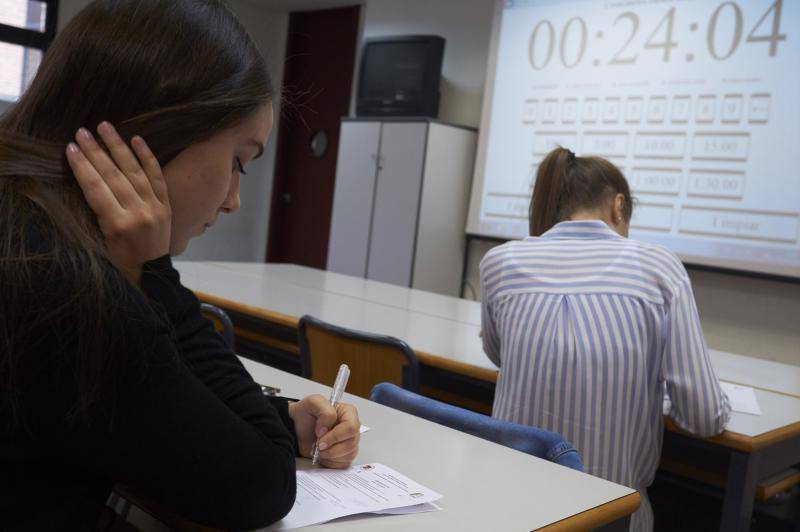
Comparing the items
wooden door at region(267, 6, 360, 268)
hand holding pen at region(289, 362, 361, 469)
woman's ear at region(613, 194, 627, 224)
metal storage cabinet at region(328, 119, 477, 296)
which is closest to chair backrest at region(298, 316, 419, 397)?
woman's ear at region(613, 194, 627, 224)

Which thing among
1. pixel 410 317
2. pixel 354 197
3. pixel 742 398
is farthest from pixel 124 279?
pixel 354 197

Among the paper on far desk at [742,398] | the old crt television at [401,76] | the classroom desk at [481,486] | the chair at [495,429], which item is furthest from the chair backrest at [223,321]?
the old crt television at [401,76]

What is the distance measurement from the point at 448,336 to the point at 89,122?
184 cm

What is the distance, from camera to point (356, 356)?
2156mm

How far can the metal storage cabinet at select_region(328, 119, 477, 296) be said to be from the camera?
5.24 meters

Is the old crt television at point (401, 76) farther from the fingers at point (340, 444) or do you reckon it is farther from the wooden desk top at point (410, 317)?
the fingers at point (340, 444)

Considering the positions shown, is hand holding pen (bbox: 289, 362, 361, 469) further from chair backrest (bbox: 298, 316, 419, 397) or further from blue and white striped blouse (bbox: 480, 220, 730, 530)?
chair backrest (bbox: 298, 316, 419, 397)

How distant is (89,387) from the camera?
70cm

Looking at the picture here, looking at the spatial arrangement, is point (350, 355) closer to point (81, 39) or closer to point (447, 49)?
point (81, 39)

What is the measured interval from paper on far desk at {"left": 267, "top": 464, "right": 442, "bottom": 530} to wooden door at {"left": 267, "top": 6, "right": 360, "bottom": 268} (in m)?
5.82

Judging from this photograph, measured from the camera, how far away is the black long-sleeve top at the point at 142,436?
0.71 meters

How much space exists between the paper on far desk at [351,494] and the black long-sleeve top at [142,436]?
65mm

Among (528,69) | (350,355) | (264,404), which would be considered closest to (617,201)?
(350,355)

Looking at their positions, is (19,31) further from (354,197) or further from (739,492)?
(739,492)
